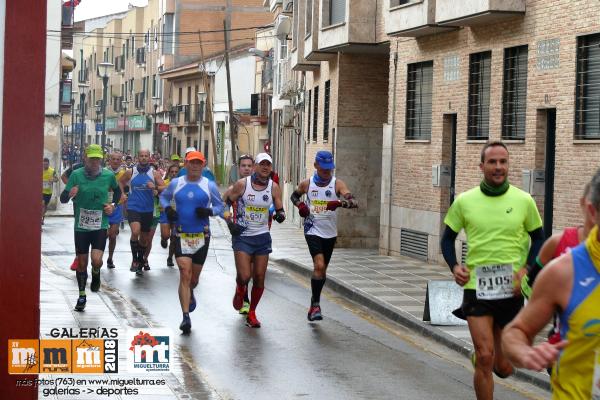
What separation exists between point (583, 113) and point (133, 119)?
2904 inches

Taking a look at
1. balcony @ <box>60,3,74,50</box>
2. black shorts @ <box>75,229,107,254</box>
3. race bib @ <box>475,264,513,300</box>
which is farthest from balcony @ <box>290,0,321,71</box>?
race bib @ <box>475,264,513,300</box>

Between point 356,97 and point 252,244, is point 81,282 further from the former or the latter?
point 356,97

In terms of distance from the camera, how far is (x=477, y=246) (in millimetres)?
9039

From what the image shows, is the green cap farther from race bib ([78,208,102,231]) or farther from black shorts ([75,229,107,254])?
black shorts ([75,229,107,254])

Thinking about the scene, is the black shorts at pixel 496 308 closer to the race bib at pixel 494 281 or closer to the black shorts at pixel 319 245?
the race bib at pixel 494 281

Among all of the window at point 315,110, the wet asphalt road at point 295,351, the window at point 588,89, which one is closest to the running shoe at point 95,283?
the wet asphalt road at point 295,351

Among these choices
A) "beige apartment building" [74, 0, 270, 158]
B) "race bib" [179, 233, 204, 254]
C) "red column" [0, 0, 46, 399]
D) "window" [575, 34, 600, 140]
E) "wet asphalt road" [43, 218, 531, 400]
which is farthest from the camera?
"beige apartment building" [74, 0, 270, 158]

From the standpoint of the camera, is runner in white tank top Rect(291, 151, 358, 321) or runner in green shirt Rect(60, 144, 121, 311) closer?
runner in white tank top Rect(291, 151, 358, 321)

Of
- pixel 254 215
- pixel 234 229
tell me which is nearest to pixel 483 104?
pixel 254 215

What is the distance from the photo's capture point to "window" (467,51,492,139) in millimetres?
21938

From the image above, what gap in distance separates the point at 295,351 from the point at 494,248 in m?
4.07

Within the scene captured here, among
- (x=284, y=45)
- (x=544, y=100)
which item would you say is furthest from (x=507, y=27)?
(x=284, y=45)

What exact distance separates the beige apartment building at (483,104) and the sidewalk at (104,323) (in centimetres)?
671

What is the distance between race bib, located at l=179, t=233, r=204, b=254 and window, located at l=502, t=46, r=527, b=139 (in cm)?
810
